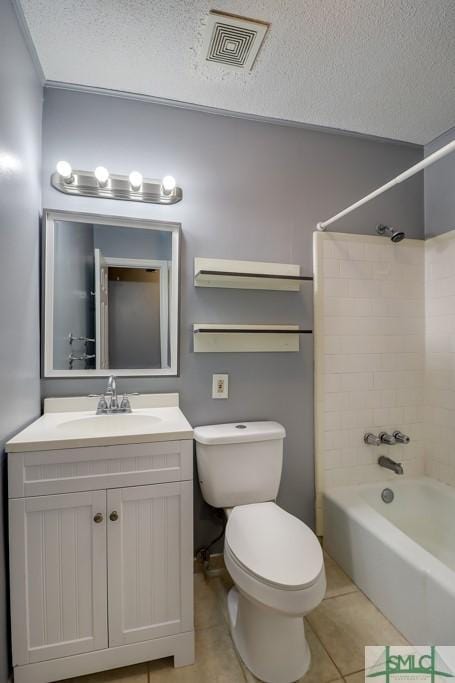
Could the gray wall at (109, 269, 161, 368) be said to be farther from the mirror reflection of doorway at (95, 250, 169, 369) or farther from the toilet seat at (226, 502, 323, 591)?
the toilet seat at (226, 502, 323, 591)

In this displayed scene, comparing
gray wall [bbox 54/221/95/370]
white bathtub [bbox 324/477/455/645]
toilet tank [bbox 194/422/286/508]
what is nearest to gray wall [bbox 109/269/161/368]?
gray wall [bbox 54/221/95/370]

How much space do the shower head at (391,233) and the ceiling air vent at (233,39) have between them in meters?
1.11

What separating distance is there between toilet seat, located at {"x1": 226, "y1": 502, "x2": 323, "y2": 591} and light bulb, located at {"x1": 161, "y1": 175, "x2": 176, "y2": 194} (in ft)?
5.19

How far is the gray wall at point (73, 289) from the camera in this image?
161 centimetres

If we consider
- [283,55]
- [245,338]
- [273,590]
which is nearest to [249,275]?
[245,338]

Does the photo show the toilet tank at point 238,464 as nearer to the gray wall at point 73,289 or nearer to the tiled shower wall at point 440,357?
the gray wall at point 73,289

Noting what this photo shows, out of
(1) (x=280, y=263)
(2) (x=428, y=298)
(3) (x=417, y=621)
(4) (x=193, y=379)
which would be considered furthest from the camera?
(2) (x=428, y=298)

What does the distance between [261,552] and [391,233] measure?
6.18 feet

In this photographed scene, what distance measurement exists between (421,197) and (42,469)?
101 inches

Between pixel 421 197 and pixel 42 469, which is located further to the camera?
pixel 421 197

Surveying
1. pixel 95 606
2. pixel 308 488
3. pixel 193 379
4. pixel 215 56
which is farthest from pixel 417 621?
pixel 215 56

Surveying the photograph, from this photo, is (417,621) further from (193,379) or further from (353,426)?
(193,379)

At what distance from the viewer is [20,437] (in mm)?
1160

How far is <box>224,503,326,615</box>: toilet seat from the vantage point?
1.08 metres
